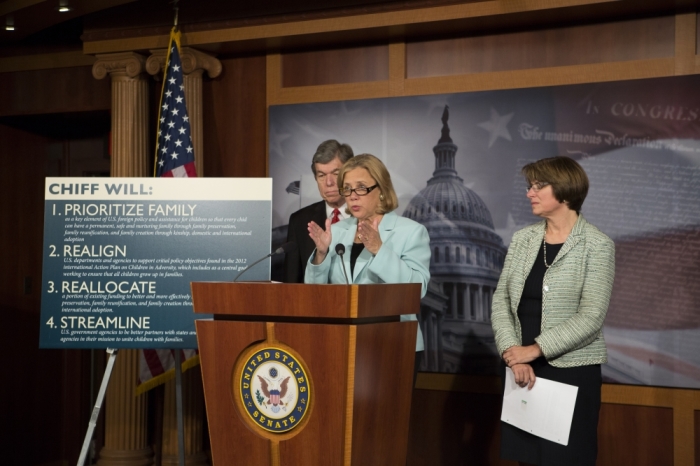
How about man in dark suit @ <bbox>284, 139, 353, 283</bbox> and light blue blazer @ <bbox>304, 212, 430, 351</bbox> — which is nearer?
light blue blazer @ <bbox>304, 212, 430, 351</bbox>

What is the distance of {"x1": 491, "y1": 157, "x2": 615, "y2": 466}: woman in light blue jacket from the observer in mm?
3156

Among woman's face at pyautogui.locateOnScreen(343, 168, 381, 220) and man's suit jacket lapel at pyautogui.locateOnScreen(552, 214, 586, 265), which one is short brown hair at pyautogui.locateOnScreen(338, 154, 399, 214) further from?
man's suit jacket lapel at pyautogui.locateOnScreen(552, 214, 586, 265)

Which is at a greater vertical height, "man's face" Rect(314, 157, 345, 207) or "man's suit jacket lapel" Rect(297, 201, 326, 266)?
"man's face" Rect(314, 157, 345, 207)

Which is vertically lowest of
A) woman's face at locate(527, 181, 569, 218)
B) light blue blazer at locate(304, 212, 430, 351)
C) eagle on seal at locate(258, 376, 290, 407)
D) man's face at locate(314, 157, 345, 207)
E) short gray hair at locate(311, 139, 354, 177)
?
eagle on seal at locate(258, 376, 290, 407)

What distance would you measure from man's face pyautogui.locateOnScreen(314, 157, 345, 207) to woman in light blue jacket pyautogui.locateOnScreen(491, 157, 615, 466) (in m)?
1.50

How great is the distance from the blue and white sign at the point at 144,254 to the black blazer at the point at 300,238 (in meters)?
0.86

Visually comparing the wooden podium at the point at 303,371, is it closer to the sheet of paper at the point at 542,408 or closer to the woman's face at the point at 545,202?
the sheet of paper at the point at 542,408

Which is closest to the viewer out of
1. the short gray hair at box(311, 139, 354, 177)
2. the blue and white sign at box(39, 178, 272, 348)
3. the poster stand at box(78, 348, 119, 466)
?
the poster stand at box(78, 348, 119, 466)

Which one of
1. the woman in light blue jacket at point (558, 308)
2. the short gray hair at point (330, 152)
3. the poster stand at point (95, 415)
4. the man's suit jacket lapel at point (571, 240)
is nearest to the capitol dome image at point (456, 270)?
the short gray hair at point (330, 152)

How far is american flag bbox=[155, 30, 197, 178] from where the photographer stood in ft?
16.0

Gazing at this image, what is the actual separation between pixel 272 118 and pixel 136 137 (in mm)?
918

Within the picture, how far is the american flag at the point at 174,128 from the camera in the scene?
16.0 feet

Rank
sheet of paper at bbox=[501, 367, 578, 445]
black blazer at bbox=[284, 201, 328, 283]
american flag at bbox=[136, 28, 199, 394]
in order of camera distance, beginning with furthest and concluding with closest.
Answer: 1. american flag at bbox=[136, 28, 199, 394]
2. black blazer at bbox=[284, 201, 328, 283]
3. sheet of paper at bbox=[501, 367, 578, 445]

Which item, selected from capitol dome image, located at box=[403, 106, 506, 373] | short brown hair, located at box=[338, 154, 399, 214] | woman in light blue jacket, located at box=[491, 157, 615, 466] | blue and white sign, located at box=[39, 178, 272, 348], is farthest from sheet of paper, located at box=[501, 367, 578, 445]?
capitol dome image, located at box=[403, 106, 506, 373]
